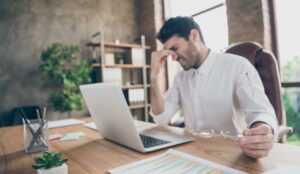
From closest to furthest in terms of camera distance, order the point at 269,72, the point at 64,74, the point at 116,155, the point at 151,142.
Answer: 1. the point at 116,155
2. the point at 151,142
3. the point at 269,72
4. the point at 64,74

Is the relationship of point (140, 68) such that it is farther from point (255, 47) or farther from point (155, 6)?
point (255, 47)

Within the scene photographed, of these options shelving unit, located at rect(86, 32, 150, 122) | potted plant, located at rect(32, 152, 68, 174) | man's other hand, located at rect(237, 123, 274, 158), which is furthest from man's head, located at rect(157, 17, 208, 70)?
shelving unit, located at rect(86, 32, 150, 122)

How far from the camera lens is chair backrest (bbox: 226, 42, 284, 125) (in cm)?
129

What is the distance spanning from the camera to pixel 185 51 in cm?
148

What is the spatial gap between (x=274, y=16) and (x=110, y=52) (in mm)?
2589

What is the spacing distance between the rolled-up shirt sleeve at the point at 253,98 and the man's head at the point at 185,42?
0.30 m

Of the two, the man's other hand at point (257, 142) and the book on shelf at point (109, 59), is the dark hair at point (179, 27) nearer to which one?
the man's other hand at point (257, 142)

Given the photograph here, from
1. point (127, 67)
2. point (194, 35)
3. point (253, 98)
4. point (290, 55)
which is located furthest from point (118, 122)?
point (127, 67)

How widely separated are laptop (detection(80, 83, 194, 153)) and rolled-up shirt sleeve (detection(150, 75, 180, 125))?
31 cm

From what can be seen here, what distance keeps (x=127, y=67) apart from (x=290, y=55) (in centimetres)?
246

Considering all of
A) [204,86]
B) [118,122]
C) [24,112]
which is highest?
[204,86]

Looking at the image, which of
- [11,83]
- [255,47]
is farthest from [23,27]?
[255,47]

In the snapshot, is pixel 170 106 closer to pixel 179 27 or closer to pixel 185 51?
pixel 185 51

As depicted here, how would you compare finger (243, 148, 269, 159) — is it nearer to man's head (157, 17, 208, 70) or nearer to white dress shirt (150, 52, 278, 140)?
white dress shirt (150, 52, 278, 140)
